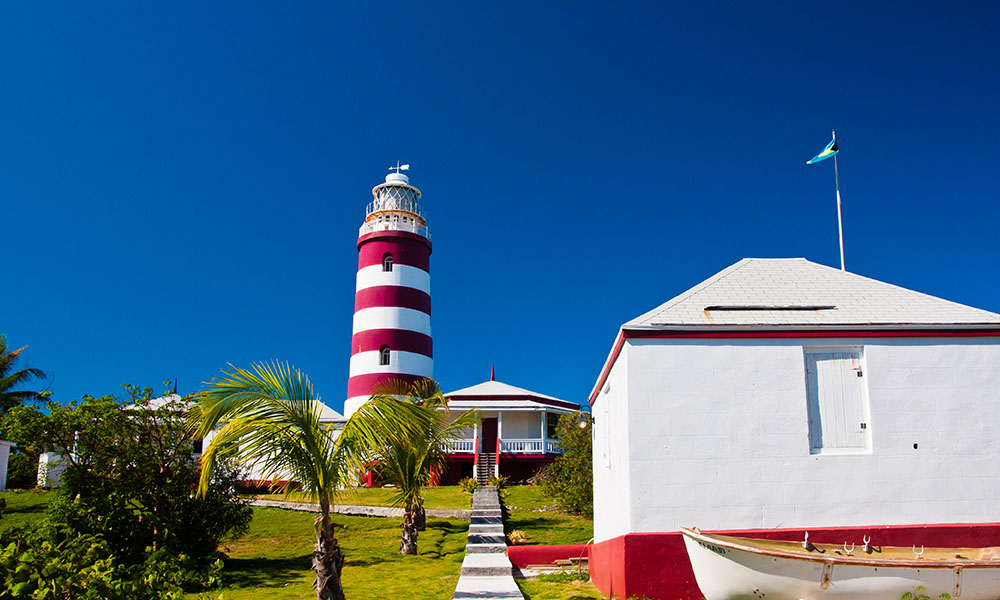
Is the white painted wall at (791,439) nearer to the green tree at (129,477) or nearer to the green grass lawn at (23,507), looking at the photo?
the green tree at (129,477)

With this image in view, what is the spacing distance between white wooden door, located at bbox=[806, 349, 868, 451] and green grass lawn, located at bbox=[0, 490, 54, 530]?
16869mm

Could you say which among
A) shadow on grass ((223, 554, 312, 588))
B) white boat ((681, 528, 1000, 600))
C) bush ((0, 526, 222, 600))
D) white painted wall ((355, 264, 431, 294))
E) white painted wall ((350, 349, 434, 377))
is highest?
white painted wall ((355, 264, 431, 294))

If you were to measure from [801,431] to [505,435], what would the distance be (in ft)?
87.1

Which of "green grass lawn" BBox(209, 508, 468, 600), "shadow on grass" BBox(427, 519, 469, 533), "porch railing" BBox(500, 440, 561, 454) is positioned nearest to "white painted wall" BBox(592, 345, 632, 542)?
"green grass lawn" BBox(209, 508, 468, 600)

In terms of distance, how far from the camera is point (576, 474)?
70.3ft

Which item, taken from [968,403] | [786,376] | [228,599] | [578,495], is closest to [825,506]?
[786,376]

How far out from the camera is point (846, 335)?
9945mm

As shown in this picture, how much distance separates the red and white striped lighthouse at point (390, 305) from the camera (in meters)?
34.7

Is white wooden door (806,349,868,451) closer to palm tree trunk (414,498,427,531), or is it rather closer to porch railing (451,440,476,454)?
palm tree trunk (414,498,427,531)

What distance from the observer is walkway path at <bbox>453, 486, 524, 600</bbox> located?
11141mm

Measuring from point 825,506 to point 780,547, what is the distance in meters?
0.89

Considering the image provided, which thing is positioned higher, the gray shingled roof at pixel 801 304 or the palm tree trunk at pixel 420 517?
the gray shingled roof at pixel 801 304

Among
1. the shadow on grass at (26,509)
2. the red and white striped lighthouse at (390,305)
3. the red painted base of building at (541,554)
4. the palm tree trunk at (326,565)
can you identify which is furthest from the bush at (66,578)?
the red and white striped lighthouse at (390,305)

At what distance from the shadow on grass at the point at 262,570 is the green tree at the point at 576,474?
7.77 metres
